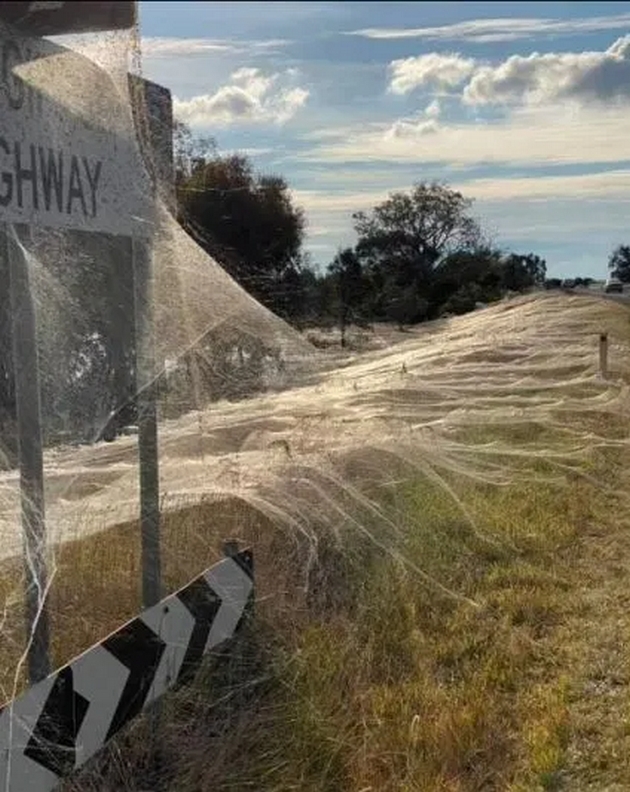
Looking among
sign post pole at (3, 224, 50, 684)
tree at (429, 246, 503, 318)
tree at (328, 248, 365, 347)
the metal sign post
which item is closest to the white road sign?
the metal sign post

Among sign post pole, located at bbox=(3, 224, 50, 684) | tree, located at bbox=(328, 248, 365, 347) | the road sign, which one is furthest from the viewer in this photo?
tree, located at bbox=(328, 248, 365, 347)

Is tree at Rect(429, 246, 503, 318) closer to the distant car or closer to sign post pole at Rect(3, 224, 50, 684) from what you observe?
the distant car

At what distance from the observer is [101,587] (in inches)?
183

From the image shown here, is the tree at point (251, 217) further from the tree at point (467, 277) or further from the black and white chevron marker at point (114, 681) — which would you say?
the black and white chevron marker at point (114, 681)

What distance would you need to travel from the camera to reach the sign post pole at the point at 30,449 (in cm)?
359

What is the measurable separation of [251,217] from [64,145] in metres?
11.0

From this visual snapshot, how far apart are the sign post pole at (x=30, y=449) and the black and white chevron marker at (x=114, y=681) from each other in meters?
0.19

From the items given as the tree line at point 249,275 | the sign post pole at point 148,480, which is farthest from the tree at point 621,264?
the sign post pole at point 148,480

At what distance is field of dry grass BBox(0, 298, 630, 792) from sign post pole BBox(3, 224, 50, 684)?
0.22 metres

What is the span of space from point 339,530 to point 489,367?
4.28 m

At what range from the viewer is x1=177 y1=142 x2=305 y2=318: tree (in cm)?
1248

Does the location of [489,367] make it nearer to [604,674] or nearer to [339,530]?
[339,530]

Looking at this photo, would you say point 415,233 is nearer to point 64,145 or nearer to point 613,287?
point 613,287

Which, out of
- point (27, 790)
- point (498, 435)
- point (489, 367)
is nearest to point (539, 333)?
point (489, 367)
